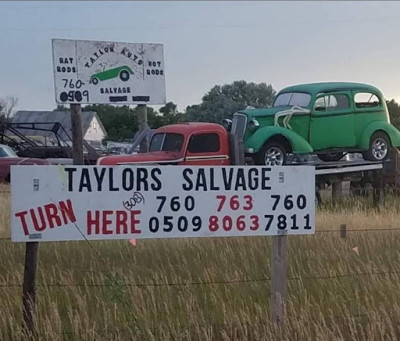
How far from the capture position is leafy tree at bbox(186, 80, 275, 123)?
4381 cm

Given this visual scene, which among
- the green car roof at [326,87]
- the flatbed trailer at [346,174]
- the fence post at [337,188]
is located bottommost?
the fence post at [337,188]

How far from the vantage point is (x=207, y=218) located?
438 centimetres

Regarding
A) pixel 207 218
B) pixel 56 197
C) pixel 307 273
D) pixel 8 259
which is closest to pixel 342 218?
pixel 307 273

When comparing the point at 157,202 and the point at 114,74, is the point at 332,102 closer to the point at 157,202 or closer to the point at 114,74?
the point at 114,74

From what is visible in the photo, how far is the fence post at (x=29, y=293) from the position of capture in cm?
429

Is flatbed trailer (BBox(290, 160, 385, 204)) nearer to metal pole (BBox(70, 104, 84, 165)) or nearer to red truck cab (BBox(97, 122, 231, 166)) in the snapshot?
red truck cab (BBox(97, 122, 231, 166))

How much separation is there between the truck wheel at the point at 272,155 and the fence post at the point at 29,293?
9.16 meters

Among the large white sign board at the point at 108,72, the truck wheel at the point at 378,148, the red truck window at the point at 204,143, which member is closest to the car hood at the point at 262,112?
the red truck window at the point at 204,143

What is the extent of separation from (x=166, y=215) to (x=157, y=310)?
38.6 inches

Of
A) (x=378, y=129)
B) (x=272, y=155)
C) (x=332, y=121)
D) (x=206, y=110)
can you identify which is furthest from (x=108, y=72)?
(x=206, y=110)

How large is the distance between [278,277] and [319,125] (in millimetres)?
10047

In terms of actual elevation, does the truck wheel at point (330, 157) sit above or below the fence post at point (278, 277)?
below

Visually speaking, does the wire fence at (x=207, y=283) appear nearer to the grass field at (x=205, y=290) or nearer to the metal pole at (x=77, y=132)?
the grass field at (x=205, y=290)

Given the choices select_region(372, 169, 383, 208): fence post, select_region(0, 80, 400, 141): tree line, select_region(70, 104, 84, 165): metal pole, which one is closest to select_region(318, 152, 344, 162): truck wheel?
select_region(372, 169, 383, 208): fence post
